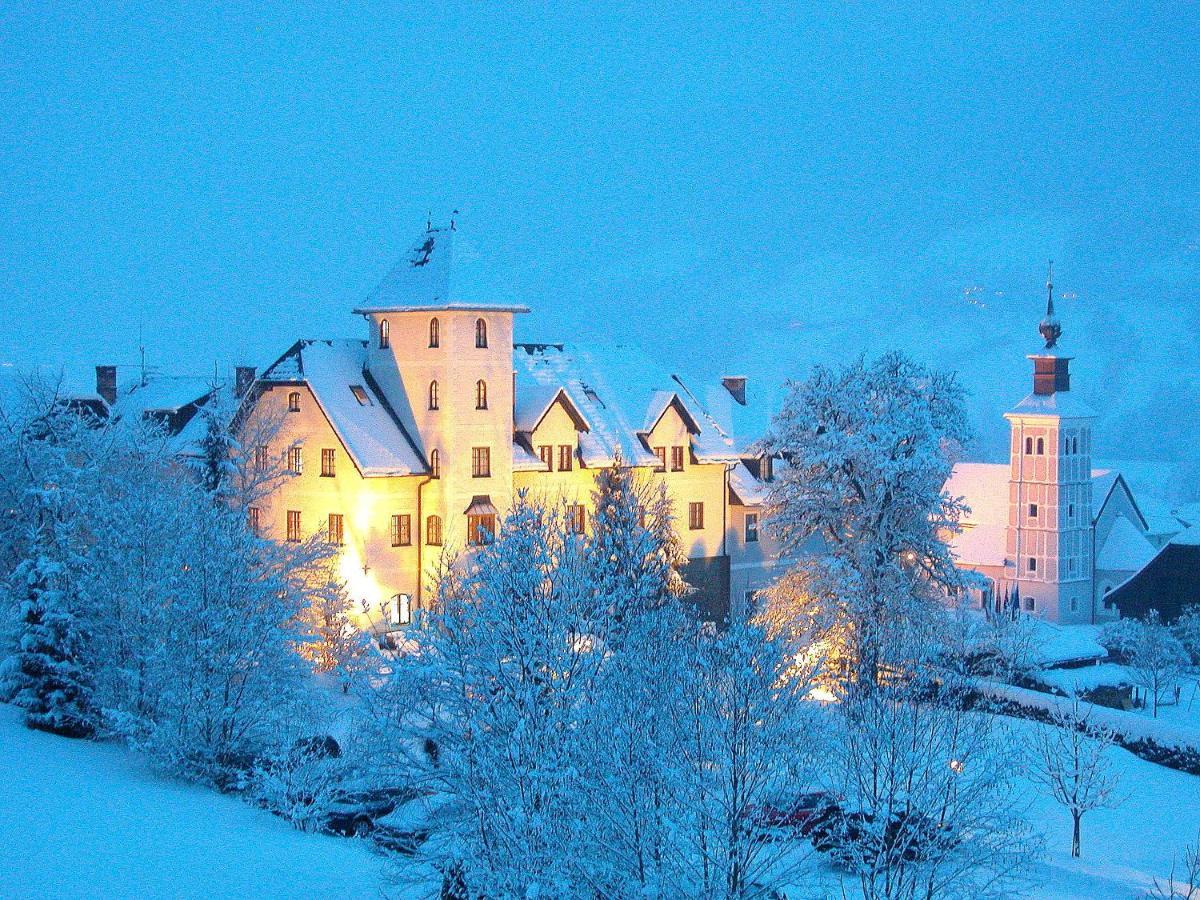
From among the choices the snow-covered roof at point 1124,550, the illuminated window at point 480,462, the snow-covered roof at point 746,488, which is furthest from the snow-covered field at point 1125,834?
the snow-covered roof at point 1124,550

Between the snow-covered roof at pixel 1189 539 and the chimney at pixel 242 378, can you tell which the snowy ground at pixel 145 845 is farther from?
the snow-covered roof at pixel 1189 539

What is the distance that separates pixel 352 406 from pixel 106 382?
1937 centimetres

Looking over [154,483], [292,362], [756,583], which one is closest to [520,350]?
[292,362]

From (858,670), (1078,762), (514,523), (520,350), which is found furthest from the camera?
(520,350)

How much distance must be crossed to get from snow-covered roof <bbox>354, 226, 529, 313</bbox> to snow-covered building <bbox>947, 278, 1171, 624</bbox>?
39.6 meters

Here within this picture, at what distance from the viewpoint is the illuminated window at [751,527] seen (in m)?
59.6

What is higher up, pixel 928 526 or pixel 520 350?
pixel 520 350

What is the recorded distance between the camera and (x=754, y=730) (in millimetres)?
21109

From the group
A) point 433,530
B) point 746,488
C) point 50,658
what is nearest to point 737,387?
point 746,488

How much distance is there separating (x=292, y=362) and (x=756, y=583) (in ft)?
71.6

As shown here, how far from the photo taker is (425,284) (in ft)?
165

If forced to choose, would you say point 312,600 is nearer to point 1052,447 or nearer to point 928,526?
point 928,526

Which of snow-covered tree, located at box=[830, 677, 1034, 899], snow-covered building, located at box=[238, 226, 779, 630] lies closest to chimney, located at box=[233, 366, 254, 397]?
snow-covered building, located at box=[238, 226, 779, 630]

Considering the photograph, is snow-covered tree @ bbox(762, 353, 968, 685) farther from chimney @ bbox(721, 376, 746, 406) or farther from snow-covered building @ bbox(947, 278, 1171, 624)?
snow-covered building @ bbox(947, 278, 1171, 624)
